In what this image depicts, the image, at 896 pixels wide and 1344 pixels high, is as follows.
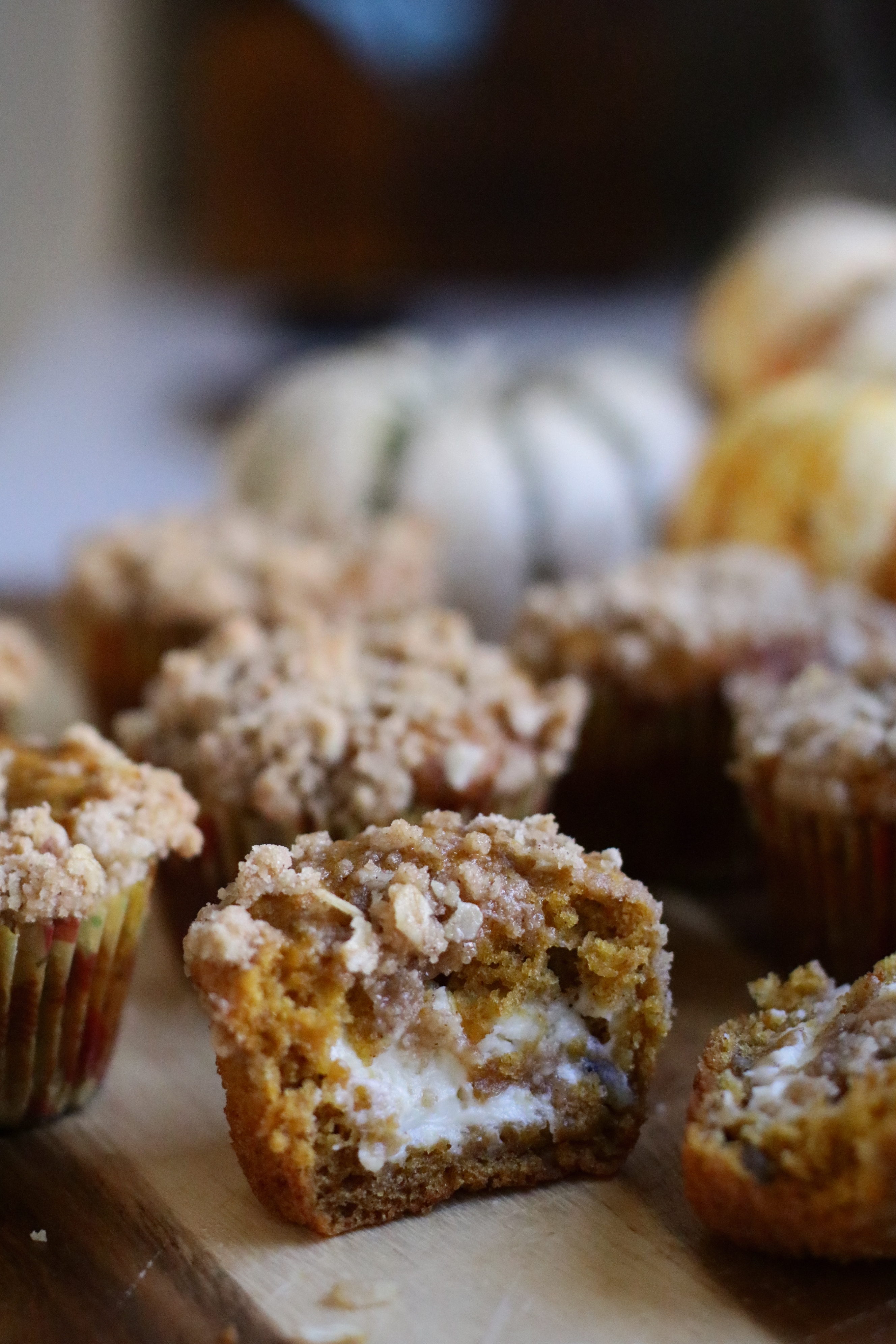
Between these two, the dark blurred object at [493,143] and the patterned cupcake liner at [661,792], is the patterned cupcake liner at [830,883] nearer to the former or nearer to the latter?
the patterned cupcake liner at [661,792]

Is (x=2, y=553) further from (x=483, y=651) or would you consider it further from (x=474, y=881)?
(x=474, y=881)

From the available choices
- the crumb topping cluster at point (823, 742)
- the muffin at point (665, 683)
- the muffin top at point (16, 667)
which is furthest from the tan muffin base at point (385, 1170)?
the muffin top at point (16, 667)

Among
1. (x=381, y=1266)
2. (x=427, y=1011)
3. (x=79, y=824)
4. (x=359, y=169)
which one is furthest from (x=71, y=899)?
(x=359, y=169)

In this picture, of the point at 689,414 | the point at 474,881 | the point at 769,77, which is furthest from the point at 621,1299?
the point at 769,77

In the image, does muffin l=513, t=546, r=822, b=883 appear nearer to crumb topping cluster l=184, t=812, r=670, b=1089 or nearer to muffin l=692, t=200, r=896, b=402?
crumb topping cluster l=184, t=812, r=670, b=1089

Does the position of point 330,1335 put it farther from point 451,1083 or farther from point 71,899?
point 71,899

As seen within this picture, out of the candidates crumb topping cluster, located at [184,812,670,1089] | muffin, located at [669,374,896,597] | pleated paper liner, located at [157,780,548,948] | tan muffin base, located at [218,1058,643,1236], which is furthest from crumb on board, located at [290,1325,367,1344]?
muffin, located at [669,374,896,597]
